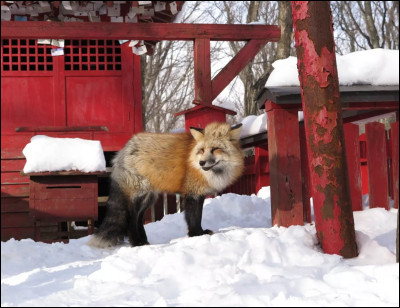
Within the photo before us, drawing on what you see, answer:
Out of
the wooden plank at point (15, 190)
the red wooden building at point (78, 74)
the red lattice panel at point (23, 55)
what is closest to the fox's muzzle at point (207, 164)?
the red wooden building at point (78, 74)

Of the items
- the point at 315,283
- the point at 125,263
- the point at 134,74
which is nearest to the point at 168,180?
the point at 125,263

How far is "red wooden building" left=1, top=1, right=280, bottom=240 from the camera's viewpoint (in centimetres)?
955

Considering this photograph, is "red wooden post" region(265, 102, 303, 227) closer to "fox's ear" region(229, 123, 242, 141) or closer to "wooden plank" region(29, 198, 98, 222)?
"fox's ear" region(229, 123, 242, 141)

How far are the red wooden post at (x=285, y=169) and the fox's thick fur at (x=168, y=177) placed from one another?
45 centimetres

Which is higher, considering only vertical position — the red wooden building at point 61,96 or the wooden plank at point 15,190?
the red wooden building at point 61,96

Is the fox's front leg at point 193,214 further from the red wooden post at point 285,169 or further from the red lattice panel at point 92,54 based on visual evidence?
the red lattice panel at point 92,54

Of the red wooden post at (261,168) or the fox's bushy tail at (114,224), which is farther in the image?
the red wooden post at (261,168)

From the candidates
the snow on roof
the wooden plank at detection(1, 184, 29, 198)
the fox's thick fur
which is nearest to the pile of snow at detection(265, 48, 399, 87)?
the snow on roof

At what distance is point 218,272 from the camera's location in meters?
3.88

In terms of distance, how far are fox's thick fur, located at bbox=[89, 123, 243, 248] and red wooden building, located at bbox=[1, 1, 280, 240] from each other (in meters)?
3.73

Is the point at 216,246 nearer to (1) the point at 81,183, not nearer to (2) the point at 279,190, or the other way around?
(2) the point at 279,190

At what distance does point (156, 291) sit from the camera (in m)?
3.49

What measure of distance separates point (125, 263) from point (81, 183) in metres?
3.55

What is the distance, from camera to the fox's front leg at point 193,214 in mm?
5637
